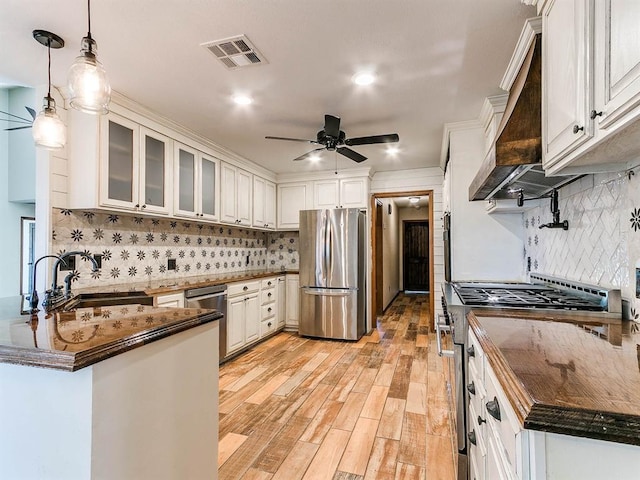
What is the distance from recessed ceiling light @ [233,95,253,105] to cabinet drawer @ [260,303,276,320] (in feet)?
8.21

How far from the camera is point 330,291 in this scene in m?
4.42

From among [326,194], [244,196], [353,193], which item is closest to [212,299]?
[244,196]

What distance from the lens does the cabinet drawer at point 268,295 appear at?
14.2 ft

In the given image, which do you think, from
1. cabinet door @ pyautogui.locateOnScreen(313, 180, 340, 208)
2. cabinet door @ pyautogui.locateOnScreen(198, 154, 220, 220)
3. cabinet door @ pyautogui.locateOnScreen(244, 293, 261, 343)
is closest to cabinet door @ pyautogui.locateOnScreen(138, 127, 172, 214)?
cabinet door @ pyautogui.locateOnScreen(198, 154, 220, 220)

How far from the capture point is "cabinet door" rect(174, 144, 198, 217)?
3.25 m

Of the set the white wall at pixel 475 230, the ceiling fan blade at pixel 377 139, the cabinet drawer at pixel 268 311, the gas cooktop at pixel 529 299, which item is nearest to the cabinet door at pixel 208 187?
the cabinet drawer at pixel 268 311

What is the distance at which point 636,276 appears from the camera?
1.36m

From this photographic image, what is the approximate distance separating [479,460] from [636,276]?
977mm

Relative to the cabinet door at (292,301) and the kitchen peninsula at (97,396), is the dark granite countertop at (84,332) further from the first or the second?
the cabinet door at (292,301)

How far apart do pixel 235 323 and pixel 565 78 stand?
341cm

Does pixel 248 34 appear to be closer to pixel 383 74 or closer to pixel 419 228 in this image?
pixel 383 74

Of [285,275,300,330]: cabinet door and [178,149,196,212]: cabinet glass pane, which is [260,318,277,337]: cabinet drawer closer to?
[285,275,300,330]: cabinet door

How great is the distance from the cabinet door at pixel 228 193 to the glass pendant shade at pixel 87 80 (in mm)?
2446

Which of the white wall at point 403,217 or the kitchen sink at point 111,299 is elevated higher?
the white wall at point 403,217
